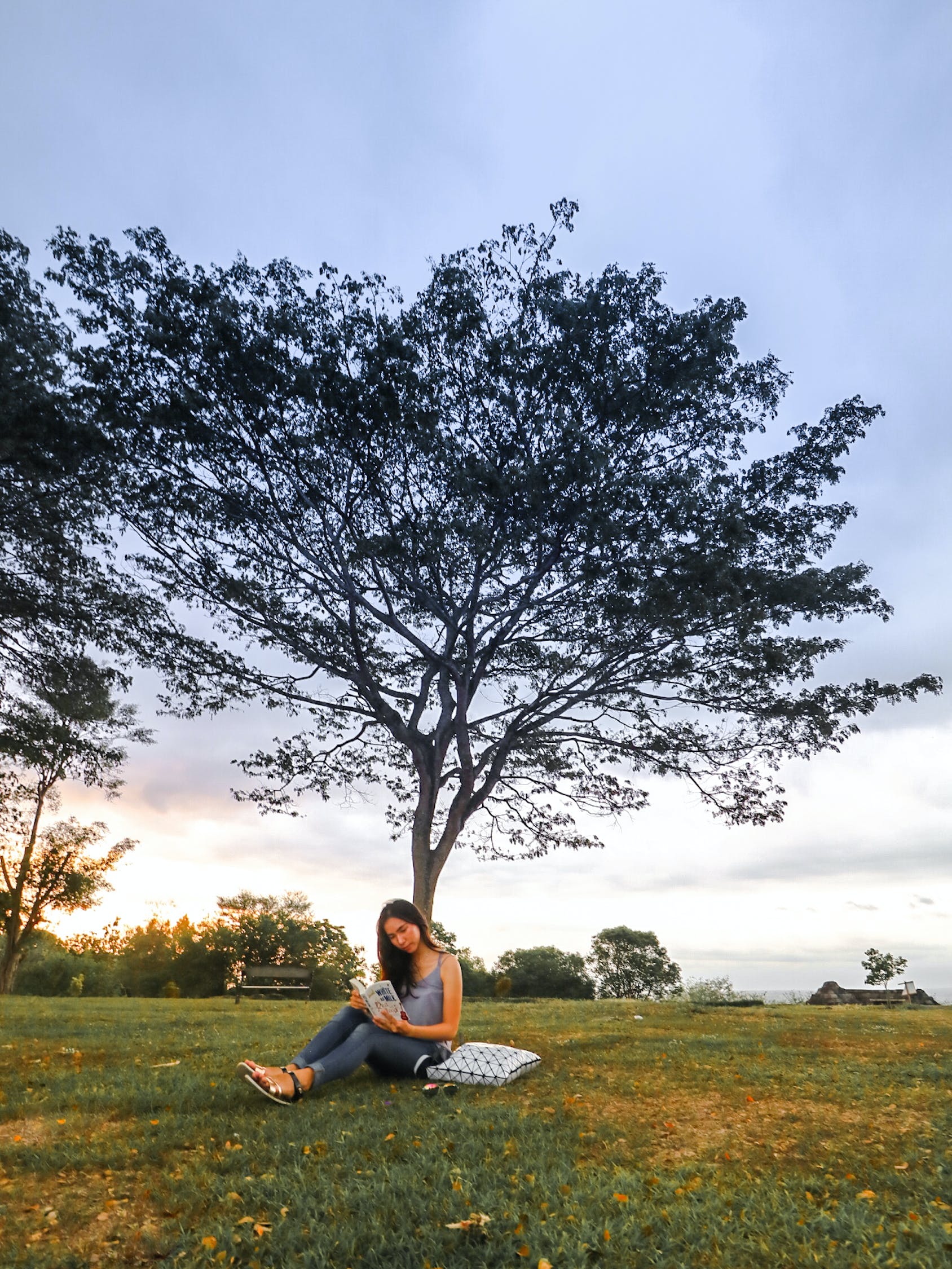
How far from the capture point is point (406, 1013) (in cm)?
759

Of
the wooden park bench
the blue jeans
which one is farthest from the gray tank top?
the wooden park bench

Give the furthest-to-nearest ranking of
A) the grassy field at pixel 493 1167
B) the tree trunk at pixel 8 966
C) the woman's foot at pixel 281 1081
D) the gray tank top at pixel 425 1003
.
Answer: the tree trunk at pixel 8 966 → the gray tank top at pixel 425 1003 → the woman's foot at pixel 281 1081 → the grassy field at pixel 493 1167

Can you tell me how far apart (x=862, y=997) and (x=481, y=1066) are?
23439 millimetres

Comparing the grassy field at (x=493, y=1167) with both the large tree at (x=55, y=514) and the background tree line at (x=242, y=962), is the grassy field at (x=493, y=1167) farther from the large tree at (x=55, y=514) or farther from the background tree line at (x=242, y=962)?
the background tree line at (x=242, y=962)

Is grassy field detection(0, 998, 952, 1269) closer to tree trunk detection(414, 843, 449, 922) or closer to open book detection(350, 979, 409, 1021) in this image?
open book detection(350, 979, 409, 1021)

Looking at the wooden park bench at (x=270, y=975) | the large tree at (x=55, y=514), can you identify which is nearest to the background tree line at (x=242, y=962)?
the wooden park bench at (x=270, y=975)

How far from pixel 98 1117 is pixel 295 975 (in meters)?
19.6

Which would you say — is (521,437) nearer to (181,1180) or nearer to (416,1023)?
(416,1023)

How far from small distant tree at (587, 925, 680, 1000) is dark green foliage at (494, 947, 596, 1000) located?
2.48 meters

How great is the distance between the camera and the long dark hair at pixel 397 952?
25.1 feet

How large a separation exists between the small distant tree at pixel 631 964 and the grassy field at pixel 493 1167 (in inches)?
1454

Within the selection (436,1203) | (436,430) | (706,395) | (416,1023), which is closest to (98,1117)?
(416,1023)

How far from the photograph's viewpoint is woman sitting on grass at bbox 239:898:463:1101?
7.30m

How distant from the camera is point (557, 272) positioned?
15.3 m
